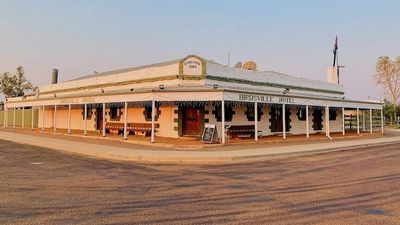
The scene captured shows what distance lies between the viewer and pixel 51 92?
3772 centimetres

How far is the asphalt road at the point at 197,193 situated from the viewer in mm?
6000

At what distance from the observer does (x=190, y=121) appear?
75.3 ft

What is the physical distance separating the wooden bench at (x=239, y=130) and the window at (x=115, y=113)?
9659mm

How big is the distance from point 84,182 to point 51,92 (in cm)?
3138

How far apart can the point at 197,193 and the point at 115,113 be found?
2135 cm

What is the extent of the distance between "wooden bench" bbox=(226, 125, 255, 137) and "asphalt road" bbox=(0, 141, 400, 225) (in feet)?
31.3

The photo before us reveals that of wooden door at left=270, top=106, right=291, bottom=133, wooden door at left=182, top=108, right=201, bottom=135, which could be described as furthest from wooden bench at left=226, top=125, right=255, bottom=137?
wooden door at left=270, top=106, right=291, bottom=133

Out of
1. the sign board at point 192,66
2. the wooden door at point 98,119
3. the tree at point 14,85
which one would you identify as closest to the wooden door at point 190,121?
the sign board at point 192,66

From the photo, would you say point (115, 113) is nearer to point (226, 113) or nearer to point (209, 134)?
point (226, 113)

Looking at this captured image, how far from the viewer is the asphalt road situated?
600 cm

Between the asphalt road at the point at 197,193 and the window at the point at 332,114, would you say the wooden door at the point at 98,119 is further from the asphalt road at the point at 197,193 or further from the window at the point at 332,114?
the window at the point at 332,114

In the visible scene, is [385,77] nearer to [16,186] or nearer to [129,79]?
[129,79]

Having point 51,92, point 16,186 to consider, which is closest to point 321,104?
point 16,186

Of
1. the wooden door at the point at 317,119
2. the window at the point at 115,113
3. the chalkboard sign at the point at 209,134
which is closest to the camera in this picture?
the chalkboard sign at the point at 209,134
